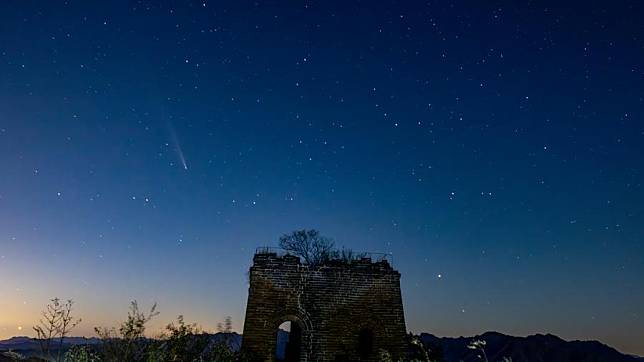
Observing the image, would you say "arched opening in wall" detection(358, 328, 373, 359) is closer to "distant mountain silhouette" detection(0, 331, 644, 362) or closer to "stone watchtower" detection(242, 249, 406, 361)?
"stone watchtower" detection(242, 249, 406, 361)

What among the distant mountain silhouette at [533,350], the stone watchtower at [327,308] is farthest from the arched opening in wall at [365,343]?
the distant mountain silhouette at [533,350]

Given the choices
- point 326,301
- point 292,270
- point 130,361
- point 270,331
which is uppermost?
point 292,270

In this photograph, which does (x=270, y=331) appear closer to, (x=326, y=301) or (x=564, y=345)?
(x=326, y=301)

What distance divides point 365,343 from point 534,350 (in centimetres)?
8235

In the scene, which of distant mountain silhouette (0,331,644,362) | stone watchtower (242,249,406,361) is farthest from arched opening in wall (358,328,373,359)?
distant mountain silhouette (0,331,644,362)

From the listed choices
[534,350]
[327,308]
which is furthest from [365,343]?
[534,350]

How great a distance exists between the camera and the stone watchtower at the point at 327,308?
19141 millimetres

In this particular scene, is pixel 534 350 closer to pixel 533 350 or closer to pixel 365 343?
pixel 533 350

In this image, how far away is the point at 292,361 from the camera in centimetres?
2461

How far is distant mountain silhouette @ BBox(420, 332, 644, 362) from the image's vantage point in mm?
85562

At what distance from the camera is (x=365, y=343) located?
1958 cm

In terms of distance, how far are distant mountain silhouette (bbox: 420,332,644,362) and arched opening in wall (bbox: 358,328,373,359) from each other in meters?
70.1

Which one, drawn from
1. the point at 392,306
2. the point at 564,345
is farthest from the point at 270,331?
the point at 564,345

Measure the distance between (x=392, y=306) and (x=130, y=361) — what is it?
37.5 ft
